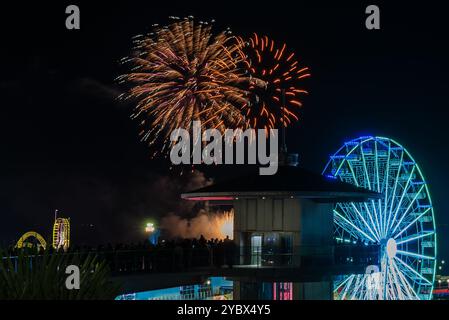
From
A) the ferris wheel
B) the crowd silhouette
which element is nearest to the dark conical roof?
the crowd silhouette

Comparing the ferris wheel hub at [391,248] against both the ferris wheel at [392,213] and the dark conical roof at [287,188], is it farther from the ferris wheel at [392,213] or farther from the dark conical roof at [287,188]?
the dark conical roof at [287,188]

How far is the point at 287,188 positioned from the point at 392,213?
76.1 ft

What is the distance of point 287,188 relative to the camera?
43.6 m

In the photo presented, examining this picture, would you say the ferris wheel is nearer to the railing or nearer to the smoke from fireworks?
the railing

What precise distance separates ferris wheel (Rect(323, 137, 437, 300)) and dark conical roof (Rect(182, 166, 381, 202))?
17.0m

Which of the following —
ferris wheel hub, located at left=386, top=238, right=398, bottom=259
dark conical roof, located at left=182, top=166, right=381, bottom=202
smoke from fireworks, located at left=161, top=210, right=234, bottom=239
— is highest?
dark conical roof, located at left=182, top=166, right=381, bottom=202

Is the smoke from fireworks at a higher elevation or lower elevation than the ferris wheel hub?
higher

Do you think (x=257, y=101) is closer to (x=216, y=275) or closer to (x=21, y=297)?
(x=216, y=275)

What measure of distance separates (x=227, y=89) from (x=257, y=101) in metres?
2.15

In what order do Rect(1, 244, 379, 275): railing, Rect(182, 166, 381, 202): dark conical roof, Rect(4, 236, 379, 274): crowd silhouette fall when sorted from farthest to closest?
1. Rect(182, 166, 381, 202): dark conical roof
2. Rect(1, 244, 379, 275): railing
3. Rect(4, 236, 379, 274): crowd silhouette

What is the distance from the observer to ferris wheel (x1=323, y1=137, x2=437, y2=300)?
6362 cm

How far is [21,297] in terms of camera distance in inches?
915

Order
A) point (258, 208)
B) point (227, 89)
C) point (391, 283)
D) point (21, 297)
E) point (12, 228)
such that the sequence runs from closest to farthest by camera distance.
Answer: point (21, 297), point (258, 208), point (227, 89), point (391, 283), point (12, 228)

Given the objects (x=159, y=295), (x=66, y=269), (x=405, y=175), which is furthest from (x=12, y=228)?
(x=66, y=269)
